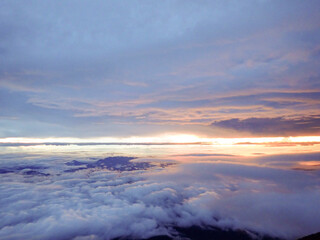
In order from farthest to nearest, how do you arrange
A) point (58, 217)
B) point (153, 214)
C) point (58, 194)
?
point (58, 194) → point (153, 214) → point (58, 217)

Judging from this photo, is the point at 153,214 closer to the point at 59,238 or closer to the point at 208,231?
the point at 208,231

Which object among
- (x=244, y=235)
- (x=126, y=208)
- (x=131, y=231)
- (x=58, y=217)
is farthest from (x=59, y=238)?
(x=244, y=235)

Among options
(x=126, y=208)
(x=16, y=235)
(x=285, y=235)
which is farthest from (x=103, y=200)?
(x=285, y=235)

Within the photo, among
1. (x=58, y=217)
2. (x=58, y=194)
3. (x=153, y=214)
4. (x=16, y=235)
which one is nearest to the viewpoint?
(x=16, y=235)

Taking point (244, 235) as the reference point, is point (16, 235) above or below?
above

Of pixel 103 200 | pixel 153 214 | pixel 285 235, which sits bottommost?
pixel 285 235

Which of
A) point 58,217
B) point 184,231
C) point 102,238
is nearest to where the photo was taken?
point 102,238

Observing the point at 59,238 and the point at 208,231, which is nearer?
the point at 59,238

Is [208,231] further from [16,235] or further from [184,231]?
[16,235]

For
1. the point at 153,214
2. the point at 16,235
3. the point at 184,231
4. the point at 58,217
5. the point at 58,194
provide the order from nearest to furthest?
the point at 16,235
the point at 58,217
the point at 184,231
the point at 153,214
the point at 58,194
